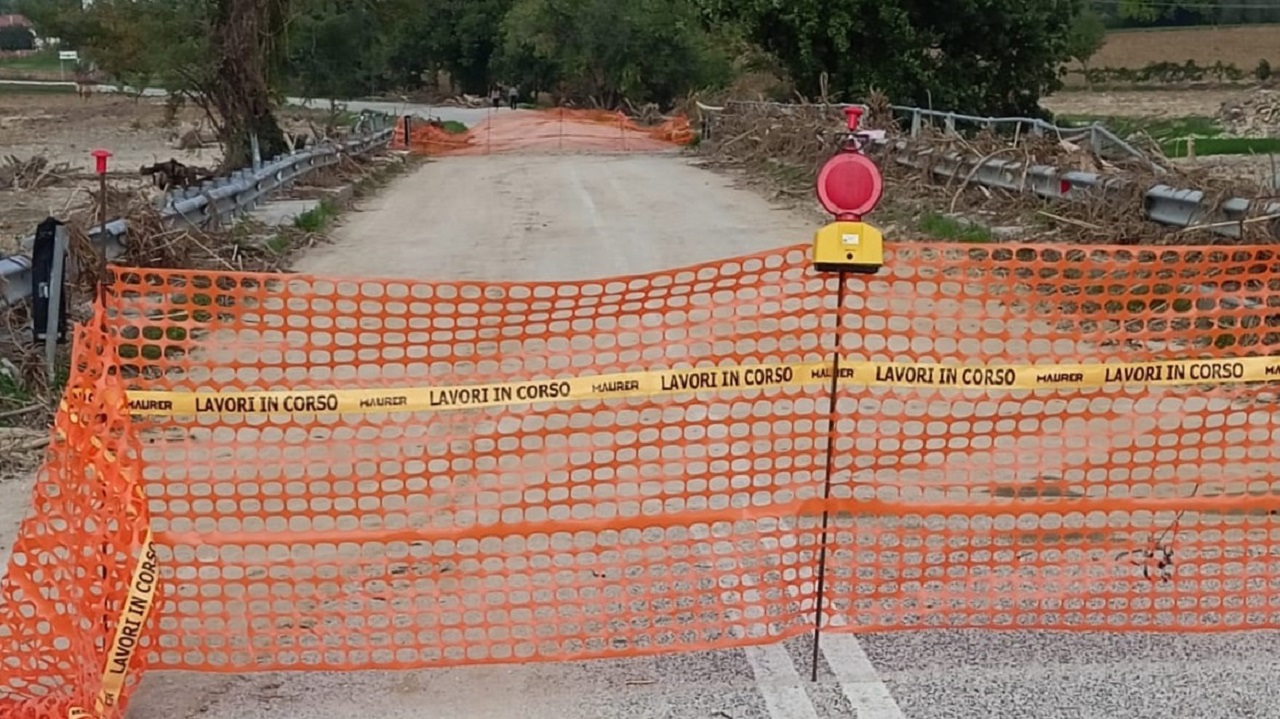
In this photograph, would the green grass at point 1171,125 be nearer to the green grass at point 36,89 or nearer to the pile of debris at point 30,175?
the pile of debris at point 30,175

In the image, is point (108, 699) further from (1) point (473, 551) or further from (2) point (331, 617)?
(1) point (473, 551)

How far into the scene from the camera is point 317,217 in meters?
16.7

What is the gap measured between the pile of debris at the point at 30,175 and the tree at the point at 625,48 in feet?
96.5

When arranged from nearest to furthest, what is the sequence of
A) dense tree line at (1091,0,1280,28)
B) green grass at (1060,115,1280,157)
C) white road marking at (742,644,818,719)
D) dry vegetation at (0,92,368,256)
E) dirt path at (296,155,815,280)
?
white road marking at (742,644,818,719) < dirt path at (296,155,815,280) < dry vegetation at (0,92,368,256) < green grass at (1060,115,1280,157) < dense tree line at (1091,0,1280,28)

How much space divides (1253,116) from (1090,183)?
3745 centimetres

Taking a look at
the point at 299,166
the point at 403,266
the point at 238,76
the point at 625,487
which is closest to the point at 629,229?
the point at 403,266

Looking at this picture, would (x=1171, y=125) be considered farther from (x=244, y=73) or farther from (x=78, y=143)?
(x=244, y=73)

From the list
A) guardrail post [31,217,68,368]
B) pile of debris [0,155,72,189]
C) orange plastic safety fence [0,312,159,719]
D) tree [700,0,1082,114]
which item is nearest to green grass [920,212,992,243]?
guardrail post [31,217,68,368]

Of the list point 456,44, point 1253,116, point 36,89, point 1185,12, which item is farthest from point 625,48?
point 1185,12

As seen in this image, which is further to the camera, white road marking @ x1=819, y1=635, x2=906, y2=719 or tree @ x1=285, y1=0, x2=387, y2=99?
tree @ x1=285, y1=0, x2=387, y2=99

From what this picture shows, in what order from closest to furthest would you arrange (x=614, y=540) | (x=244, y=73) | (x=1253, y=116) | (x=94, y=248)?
(x=614, y=540)
(x=94, y=248)
(x=244, y=73)
(x=1253, y=116)

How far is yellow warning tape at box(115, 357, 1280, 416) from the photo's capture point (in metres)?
4.73

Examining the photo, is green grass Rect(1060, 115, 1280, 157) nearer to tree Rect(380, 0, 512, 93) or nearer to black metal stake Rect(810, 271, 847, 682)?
black metal stake Rect(810, 271, 847, 682)

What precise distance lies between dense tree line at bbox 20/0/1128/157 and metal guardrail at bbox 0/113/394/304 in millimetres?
1484
